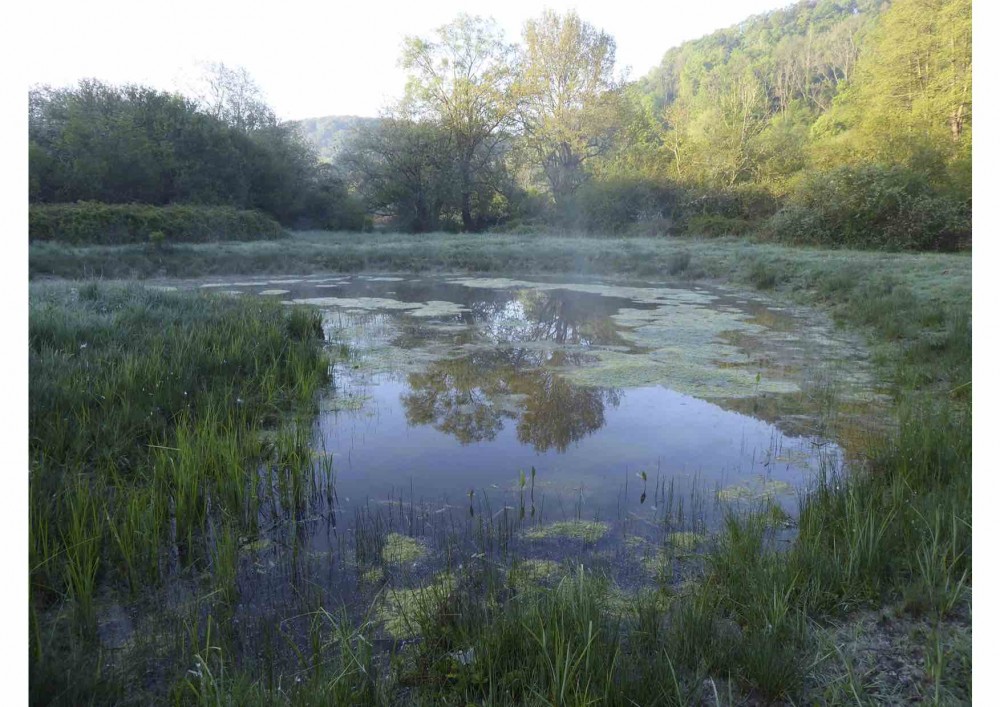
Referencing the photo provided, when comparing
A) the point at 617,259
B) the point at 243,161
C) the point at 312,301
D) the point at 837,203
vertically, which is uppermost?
the point at 243,161

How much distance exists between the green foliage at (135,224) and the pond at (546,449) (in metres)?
10.6

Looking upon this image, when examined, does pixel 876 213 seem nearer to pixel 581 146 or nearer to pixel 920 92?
pixel 920 92

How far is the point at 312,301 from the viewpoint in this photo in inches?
390

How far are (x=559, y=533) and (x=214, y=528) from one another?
1376mm

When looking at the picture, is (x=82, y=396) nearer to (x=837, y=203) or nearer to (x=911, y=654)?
(x=911, y=654)

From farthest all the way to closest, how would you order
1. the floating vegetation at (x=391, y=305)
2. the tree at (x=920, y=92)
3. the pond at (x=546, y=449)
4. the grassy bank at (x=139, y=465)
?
the tree at (x=920, y=92) → the floating vegetation at (x=391, y=305) → the pond at (x=546, y=449) → the grassy bank at (x=139, y=465)

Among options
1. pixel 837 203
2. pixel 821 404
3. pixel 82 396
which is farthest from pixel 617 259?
pixel 82 396

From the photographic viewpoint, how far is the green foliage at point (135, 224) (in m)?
14.3

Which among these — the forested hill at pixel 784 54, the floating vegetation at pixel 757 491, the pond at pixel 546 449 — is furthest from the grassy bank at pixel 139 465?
the forested hill at pixel 784 54

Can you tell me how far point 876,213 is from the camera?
14.4 m

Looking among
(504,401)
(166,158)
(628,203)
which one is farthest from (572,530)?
(166,158)

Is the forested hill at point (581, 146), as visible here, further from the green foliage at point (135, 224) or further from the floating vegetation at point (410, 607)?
the floating vegetation at point (410, 607)

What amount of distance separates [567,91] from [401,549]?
92.5 ft

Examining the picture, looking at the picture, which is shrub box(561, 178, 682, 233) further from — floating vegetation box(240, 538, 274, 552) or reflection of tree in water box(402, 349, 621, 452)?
floating vegetation box(240, 538, 274, 552)
